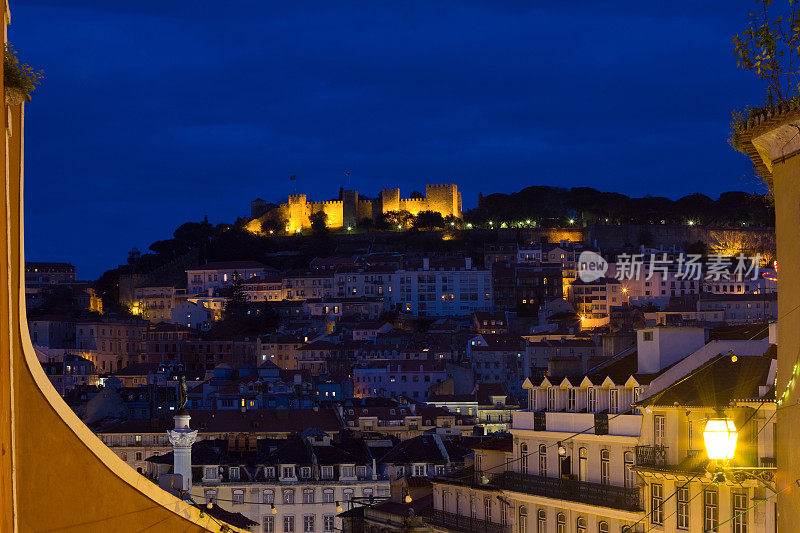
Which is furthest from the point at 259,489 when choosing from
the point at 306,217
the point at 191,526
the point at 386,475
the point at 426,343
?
the point at 306,217

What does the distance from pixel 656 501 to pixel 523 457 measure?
227 inches

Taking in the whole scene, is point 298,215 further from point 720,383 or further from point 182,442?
point 182,442

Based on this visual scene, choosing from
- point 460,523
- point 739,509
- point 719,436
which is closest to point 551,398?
point 460,523

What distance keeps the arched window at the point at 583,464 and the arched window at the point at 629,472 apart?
1.23 meters

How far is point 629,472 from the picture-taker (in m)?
21.2

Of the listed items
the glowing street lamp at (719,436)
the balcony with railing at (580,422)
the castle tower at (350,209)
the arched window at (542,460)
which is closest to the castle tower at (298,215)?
the castle tower at (350,209)

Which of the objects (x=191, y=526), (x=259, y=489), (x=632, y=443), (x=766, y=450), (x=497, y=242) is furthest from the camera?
(x=497, y=242)

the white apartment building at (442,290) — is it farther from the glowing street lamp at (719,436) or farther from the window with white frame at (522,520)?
the glowing street lamp at (719,436)

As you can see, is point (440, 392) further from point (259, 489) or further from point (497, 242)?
point (497, 242)

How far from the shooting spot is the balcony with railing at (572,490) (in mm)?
20747

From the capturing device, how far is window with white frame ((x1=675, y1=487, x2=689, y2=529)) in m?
18.1

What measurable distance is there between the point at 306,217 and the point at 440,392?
63938mm

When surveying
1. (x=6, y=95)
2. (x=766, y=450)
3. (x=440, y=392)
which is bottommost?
(x=440, y=392)

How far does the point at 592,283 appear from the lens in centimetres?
10025
